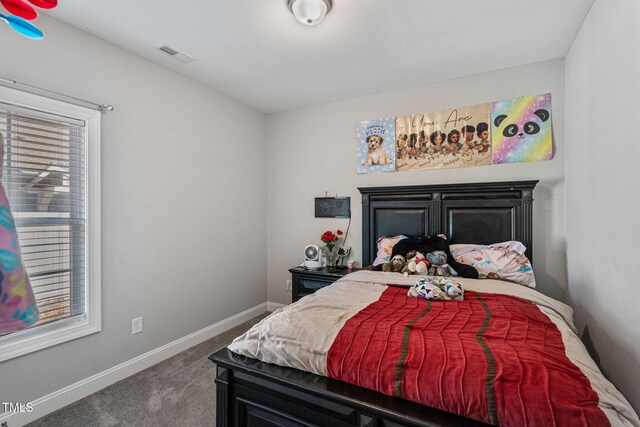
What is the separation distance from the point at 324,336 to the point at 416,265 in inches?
50.2

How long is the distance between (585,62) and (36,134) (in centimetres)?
357

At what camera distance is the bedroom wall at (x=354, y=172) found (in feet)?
8.38

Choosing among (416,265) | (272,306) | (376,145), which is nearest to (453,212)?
(416,265)

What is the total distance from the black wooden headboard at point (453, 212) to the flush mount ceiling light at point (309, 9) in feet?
5.42

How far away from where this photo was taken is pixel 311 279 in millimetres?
3027

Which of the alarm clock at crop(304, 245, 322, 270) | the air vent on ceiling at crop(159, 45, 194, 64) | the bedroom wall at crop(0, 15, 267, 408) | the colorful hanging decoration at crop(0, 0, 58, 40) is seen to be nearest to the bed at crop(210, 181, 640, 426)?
the alarm clock at crop(304, 245, 322, 270)

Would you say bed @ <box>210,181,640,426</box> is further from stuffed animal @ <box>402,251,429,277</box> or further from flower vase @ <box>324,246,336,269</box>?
flower vase @ <box>324,246,336,269</box>

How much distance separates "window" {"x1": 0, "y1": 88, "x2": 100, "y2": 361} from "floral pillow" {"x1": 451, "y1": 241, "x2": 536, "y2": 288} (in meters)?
2.79

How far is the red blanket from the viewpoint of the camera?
901mm

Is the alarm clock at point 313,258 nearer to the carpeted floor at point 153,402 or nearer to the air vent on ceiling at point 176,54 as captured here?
the carpeted floor at point 153,402

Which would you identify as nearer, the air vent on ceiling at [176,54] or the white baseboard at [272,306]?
the air vent on ceiling at [176,54]

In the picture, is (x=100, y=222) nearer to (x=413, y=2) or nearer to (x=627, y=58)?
(x=413, y=2)

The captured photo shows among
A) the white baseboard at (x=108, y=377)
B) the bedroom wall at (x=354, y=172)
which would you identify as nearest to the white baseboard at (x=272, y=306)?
the bedroom wall at (x=354, y=172)

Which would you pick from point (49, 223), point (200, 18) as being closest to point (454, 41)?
point (200, 18)
